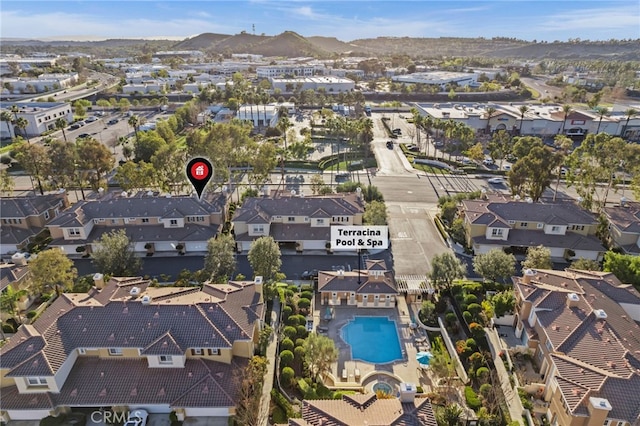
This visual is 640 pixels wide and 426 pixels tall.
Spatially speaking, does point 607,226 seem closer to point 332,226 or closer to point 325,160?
point 332,226

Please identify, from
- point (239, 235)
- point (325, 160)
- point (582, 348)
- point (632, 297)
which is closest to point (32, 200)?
point (239, 235)

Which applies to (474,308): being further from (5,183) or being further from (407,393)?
(5,183)

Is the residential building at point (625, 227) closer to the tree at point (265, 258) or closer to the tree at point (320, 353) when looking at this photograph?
the tree at point (320, 353)

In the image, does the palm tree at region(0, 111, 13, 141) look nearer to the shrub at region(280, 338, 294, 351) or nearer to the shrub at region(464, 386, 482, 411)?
the shrub at region(280, 338, 294, 351)

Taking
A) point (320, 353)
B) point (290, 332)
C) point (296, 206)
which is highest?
point (296, 206)

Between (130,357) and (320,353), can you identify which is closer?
(130,357)

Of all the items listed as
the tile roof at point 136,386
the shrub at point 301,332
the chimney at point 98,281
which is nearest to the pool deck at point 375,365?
the shrub at point 301,332

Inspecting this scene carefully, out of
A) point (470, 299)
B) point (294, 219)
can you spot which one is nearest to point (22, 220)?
point (294, 219)
